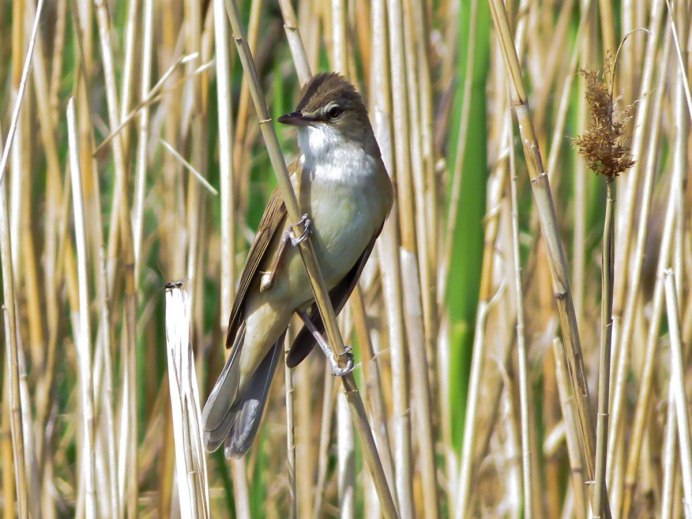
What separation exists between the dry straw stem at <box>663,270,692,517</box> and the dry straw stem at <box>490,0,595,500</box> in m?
0.38

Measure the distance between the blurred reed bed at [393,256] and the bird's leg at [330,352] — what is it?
105mm

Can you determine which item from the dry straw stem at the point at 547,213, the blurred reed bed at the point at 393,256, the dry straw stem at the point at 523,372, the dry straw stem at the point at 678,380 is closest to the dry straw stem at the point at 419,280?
the blurred reed bed at the point at 393,256

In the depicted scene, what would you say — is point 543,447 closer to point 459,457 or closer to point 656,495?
point 656,495

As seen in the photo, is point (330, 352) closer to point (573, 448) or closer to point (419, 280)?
point (419, 280)

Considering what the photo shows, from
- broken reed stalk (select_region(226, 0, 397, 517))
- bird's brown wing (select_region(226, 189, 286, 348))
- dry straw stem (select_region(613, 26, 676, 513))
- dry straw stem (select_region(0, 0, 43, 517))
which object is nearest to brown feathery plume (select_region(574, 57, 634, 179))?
broken reed stalk (select_region(226, 0, 397, 517))

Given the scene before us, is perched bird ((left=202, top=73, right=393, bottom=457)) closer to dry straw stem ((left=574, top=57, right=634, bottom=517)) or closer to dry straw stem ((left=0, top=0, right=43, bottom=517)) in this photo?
dry straw stem ((left=0, top=0, right=43, bottom=517))

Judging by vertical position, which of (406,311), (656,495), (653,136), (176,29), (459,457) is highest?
(176,29)

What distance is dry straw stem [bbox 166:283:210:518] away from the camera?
1.53 m

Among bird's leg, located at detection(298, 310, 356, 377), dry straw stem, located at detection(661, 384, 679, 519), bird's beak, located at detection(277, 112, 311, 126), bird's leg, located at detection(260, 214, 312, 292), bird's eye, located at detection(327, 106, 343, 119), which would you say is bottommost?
dry straw stem, located at detection(661, 384, 679, 519)

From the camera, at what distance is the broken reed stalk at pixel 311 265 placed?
1.37 metres

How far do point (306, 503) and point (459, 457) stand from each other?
1.57 feet

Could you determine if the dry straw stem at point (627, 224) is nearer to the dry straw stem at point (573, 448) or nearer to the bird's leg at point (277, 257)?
the dry straw stem at point (573, 448)

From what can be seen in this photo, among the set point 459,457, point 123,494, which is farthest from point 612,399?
point 123,494

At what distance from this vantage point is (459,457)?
7.73 feet
